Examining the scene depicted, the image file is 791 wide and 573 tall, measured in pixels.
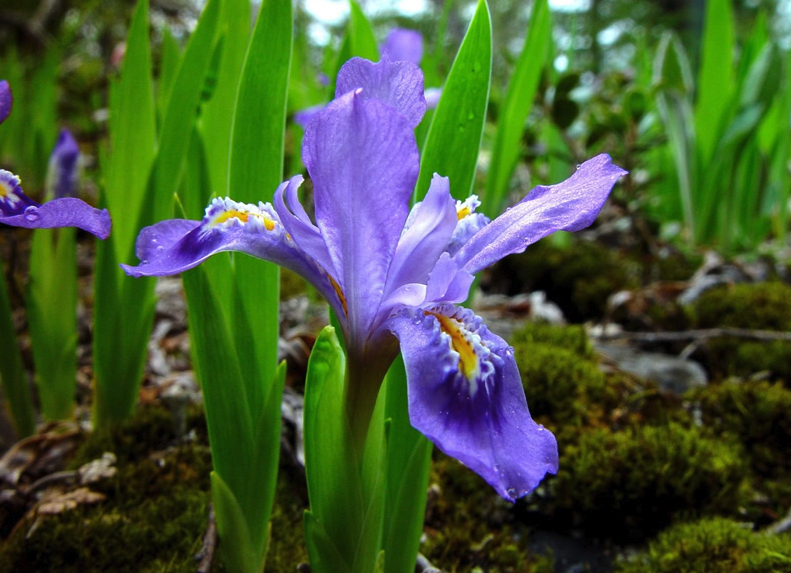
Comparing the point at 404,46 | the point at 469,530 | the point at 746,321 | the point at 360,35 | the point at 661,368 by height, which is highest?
the point at 404,46

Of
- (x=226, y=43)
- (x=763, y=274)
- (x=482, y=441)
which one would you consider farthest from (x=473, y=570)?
(x=763, y=274)

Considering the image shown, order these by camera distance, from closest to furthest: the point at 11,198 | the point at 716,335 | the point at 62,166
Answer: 1. the point at 11,198
2. the point at 62,166
3. the point at 716,335

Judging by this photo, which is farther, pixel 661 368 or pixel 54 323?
pixel 661 368

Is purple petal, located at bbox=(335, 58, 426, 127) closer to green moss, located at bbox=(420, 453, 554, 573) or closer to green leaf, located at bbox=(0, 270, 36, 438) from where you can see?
green moss, located at bbox=(420, 453, 554, 573)

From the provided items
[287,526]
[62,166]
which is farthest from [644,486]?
[62,166]

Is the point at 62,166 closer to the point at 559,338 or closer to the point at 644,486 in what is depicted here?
the point at 559,338

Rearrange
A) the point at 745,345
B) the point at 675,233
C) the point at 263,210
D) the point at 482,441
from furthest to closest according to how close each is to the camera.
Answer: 1. the point at 675,233
2. the point at 745,345
3. the point at 263,210
4. the point at 482,441

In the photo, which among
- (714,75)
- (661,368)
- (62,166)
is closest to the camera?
(62,166)

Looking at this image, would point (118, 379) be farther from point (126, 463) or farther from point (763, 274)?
point (763, 274)
